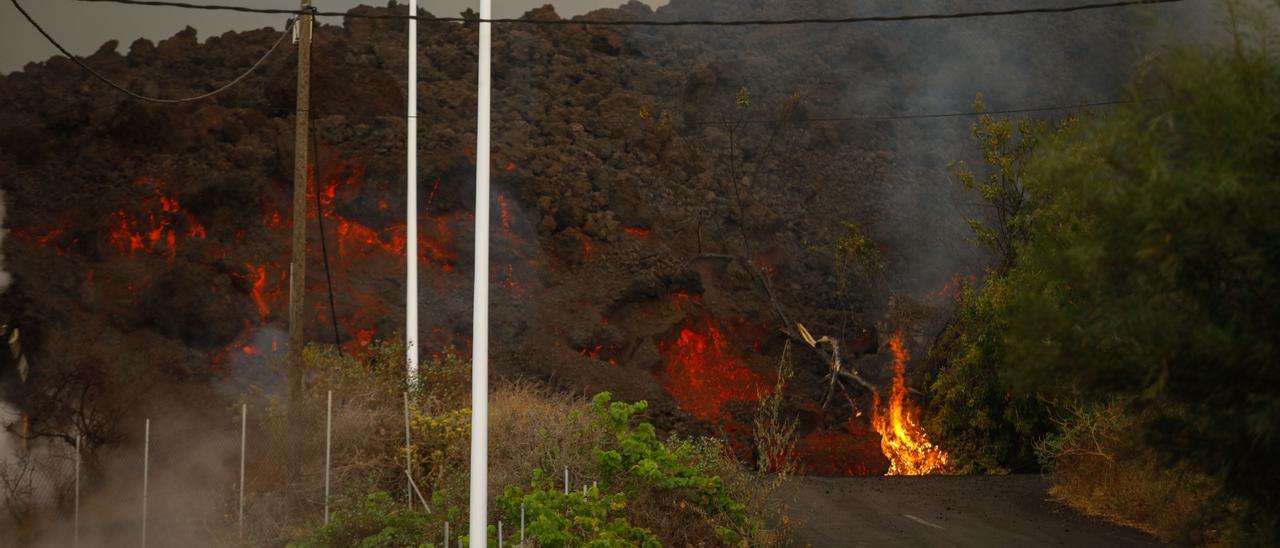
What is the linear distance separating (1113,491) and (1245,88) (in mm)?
12648

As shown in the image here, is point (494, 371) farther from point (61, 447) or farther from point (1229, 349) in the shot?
point (1229, 349)

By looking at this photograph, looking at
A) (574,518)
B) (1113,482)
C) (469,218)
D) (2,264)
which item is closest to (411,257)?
(574,518)

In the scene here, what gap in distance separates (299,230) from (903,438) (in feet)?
60.2

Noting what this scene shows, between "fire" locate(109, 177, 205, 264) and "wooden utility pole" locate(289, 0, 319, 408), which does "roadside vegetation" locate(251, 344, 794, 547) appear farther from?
"fire" locate(109, 177, 205, 264)

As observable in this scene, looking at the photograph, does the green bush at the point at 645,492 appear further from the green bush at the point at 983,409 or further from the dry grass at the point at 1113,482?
the green bush at the point at 983,409

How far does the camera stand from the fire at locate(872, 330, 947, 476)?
31.0 m

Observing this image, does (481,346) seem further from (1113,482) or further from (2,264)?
(2,264)

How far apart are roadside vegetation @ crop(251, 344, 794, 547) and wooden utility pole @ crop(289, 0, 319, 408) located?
655mm

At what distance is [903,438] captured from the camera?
107ft

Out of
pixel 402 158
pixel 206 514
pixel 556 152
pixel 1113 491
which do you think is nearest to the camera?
pixel 206 514

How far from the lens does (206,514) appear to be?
55.1ft

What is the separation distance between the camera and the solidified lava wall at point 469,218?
36.6 metres

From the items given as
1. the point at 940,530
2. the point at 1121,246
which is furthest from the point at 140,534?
the point at 1121,246

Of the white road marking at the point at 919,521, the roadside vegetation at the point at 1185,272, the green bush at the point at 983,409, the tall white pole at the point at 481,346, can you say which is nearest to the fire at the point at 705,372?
the green bush at the point at 983,409
